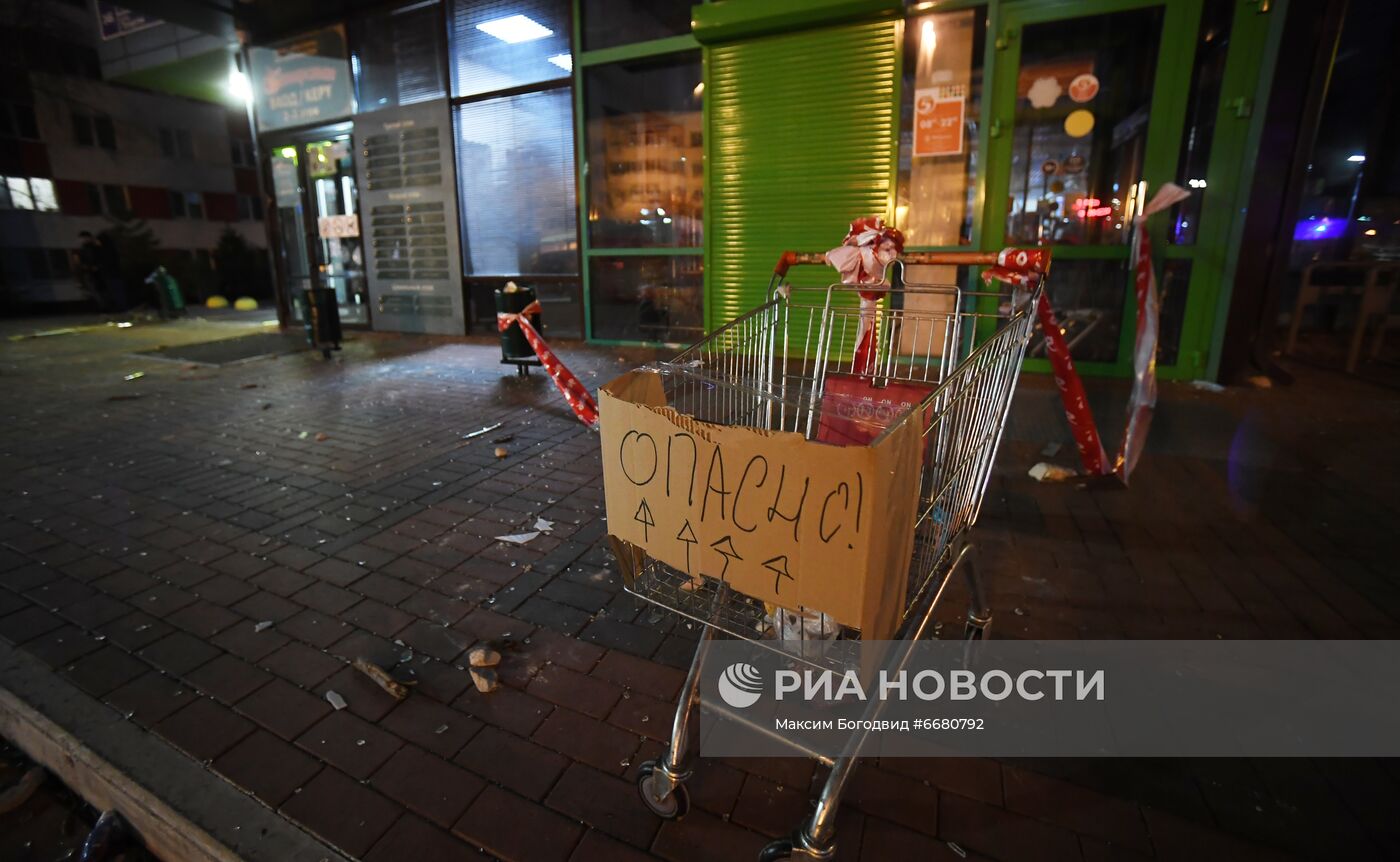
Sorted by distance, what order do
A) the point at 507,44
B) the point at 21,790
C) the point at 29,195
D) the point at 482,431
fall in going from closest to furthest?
the point at 21,790 → the point at 482,431 → the point at 507,44 → the point at 29,195

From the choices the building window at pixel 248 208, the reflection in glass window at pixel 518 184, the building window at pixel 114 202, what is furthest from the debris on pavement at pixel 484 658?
the building window at pixel 248 208

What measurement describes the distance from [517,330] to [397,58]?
6085 millimetres

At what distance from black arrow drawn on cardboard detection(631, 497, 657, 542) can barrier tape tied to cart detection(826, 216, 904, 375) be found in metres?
1.48

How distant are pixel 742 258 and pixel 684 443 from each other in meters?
7.08

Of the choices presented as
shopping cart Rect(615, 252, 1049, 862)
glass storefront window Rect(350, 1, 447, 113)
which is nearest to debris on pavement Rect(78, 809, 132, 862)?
shopping cart Rect(615, 252, 1049, 862)

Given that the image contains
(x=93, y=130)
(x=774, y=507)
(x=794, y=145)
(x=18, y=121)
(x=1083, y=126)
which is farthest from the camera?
(x=93, y=130)

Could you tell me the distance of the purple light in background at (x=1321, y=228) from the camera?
9172mm

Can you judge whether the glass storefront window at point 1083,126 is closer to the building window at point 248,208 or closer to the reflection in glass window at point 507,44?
the reflection in glass window at point 507,44

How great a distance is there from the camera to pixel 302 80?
1106cm

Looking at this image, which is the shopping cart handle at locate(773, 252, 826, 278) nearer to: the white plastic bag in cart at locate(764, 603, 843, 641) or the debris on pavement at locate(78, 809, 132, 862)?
the white plastic bag in cart at locate(764, 603, 843, 641)

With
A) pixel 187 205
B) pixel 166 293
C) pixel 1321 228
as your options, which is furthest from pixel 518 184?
pixel 187 205

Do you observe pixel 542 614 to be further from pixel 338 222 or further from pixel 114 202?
pixel 114 202

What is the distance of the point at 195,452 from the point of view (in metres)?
5.09

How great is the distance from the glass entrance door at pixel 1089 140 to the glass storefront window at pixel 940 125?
0.26m
